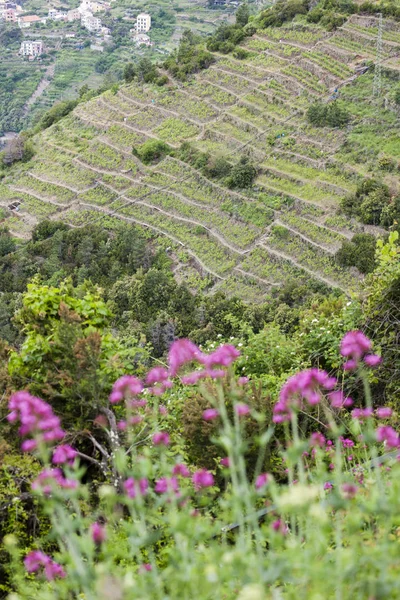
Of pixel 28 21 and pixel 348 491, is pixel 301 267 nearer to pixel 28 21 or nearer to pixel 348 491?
pixel 348 491

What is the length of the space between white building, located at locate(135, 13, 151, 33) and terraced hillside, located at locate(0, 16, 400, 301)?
33559 millimetres

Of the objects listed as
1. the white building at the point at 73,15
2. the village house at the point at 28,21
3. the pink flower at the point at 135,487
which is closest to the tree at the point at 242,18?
the pink flower at the point at 135,487

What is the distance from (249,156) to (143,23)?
4428 cm

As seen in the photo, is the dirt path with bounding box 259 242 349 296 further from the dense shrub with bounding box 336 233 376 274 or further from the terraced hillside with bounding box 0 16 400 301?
the dense shrub with bounding box 336 233 376 274

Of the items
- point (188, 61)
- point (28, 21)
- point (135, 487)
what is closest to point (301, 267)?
point (188, 61)

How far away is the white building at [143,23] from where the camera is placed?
62.7m

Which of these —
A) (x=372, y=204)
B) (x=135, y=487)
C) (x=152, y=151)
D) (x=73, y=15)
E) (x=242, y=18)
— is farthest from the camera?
(x=73, y=15)

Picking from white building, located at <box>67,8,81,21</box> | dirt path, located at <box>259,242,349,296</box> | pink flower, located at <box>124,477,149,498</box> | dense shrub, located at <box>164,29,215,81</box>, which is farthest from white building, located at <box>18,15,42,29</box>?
pink flower, located at <box>124,477,149,498</box>

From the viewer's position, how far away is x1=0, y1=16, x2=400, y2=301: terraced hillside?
65.3 feet

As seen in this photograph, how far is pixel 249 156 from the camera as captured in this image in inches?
922

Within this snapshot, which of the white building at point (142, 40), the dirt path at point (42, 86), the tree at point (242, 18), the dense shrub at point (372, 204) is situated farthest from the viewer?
the white building at point (142, 40)

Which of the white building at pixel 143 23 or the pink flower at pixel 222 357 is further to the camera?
the white building at pixel 143 23

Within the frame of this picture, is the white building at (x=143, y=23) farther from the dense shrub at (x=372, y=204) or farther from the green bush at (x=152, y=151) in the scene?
the dense shrub at (x=372, y=204)

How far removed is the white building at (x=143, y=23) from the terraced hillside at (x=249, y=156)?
3356 cm
